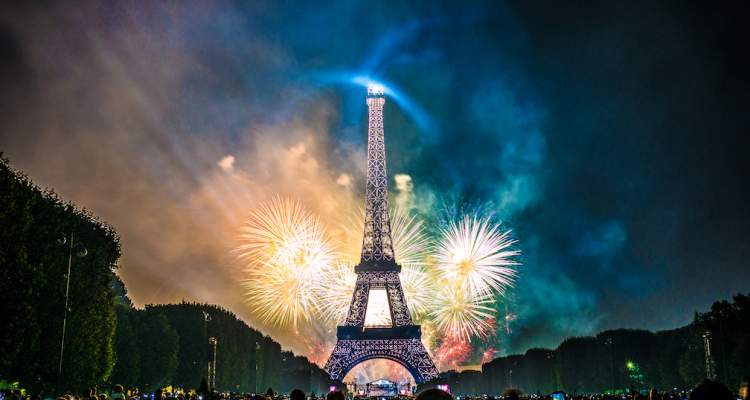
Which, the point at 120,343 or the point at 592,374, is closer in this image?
the point at 120,343

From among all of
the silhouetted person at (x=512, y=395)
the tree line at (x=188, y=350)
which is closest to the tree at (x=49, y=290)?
the tree line at (x=188, y=350)

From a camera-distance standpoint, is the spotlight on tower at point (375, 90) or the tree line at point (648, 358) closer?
the tree line at point (648, 358)

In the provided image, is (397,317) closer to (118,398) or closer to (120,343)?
(120,343)

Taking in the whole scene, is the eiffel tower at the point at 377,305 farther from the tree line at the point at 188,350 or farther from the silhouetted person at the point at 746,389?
the silhouetted person at the point at 746,389

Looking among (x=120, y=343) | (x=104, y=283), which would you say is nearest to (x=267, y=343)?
(x=120, y=343)

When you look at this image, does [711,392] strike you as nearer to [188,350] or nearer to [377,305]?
[188,350]
